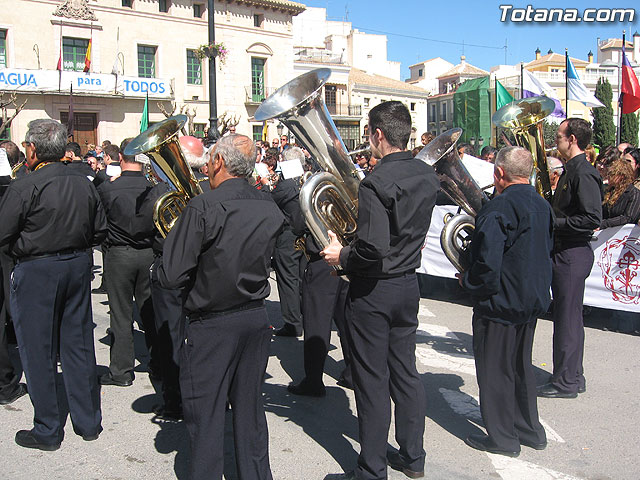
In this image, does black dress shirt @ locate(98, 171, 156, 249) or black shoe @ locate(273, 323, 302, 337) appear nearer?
black dress shirt @ locate(98, 171, 156, 249)

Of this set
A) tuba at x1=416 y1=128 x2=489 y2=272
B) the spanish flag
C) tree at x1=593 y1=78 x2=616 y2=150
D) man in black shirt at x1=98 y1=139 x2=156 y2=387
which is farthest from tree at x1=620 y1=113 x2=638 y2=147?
man in black shirt at x1=98 y1=139 x2=156 y2=387

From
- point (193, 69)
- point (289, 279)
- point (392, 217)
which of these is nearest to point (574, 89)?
point (289, 279)

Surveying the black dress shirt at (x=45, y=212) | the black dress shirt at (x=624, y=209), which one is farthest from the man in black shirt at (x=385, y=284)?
the black dress shirt at (x=624, y=209)

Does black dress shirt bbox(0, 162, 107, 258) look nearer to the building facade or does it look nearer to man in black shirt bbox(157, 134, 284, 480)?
man in black shirt bbox(157, 134, 284, 480)

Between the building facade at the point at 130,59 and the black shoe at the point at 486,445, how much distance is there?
2498 cm

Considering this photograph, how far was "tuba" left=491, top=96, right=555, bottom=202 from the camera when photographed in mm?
5109

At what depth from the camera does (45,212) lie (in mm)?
3727

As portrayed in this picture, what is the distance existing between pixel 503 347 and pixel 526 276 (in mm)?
483

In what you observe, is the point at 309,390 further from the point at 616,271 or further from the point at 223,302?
the point at 616,271

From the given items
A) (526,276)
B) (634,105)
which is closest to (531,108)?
(526,276)

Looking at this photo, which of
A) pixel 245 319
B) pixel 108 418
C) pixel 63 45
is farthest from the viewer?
pixel 63 45

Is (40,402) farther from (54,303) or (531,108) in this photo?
(531,108)

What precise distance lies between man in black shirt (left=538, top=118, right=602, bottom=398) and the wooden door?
97.0ft

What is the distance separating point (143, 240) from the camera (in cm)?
489
